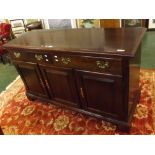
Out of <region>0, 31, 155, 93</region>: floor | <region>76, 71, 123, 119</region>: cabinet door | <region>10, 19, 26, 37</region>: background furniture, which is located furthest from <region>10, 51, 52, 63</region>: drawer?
<region>10, 19, 26, 37</region>: background furniture

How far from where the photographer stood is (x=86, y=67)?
5.22 feet

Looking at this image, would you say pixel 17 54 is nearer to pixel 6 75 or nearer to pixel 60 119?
pixel 60 119

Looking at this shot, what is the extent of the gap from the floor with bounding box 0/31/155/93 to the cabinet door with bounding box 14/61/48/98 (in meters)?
0.83

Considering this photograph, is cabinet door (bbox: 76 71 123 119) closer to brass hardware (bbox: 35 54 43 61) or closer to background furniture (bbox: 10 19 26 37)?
brass hardware (bbox: 35 54 43 61)

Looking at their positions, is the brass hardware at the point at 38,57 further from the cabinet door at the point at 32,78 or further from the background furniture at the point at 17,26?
the background furniture at the point at 17,26

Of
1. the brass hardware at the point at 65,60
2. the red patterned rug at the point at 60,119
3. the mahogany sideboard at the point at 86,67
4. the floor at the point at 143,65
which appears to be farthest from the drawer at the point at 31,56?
the floor at the point at 143,65

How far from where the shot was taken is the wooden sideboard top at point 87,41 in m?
1.44

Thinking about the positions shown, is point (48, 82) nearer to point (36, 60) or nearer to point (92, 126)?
point (36, 60)

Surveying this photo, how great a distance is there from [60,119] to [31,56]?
795 millimetres

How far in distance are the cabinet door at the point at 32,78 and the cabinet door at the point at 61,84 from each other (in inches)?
4.1

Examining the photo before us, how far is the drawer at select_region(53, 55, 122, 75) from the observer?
56.0 inches

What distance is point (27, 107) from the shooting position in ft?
7.89
